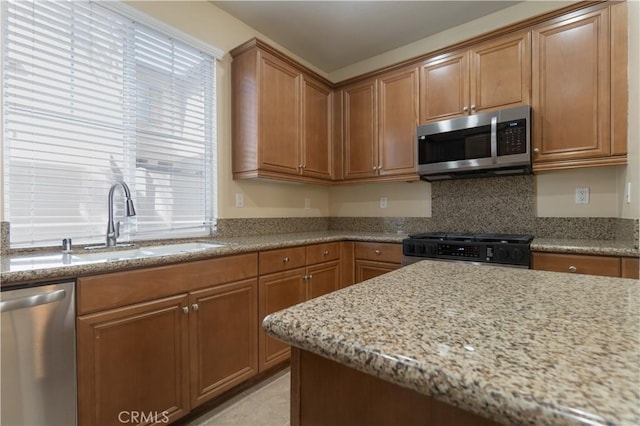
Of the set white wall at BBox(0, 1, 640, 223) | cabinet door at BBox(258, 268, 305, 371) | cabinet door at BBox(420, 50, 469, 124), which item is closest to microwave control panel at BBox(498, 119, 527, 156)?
cabinet door at BBox(420, 50, 469, 124)

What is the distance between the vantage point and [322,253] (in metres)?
2.59

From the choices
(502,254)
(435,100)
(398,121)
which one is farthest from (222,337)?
(435,100)

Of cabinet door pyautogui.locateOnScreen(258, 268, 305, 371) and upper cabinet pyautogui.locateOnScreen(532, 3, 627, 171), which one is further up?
upper cabinet pyautogui.locateOnScreen(532, 3, 627, 171)

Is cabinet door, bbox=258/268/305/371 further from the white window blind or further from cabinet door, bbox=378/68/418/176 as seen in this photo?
cabinet door, bbox=378/68/418/176

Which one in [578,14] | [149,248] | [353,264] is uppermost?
[578,14]

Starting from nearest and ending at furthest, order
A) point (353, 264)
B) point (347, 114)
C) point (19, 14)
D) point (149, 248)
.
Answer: point (19, 14), point (149, 248), point (353, 264), point (347, 114)

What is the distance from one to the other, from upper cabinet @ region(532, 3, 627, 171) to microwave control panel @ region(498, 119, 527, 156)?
4.6 inches

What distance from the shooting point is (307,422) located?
0.66 metres

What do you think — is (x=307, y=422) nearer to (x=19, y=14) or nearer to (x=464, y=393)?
(x=464, y=393)

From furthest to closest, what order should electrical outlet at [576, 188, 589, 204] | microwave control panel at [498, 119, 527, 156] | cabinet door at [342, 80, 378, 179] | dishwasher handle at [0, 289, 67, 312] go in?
1. cabinet door at [342, 80, 378, 179]
2. electrical outlet at [576, 188, 589, 204]
3. microwave control panel at [498, 119, 527, 156]
4. dishwasher handle at [0, 289, 67, 312]

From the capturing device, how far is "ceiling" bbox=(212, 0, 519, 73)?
251cm

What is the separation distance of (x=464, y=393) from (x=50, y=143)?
2.22 m

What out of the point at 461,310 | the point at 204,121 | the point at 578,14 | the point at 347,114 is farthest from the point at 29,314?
the point at 578,14

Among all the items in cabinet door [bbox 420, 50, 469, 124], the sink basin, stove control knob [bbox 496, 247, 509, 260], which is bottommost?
stove control knob [bbox 496, 247, 509, 260]
